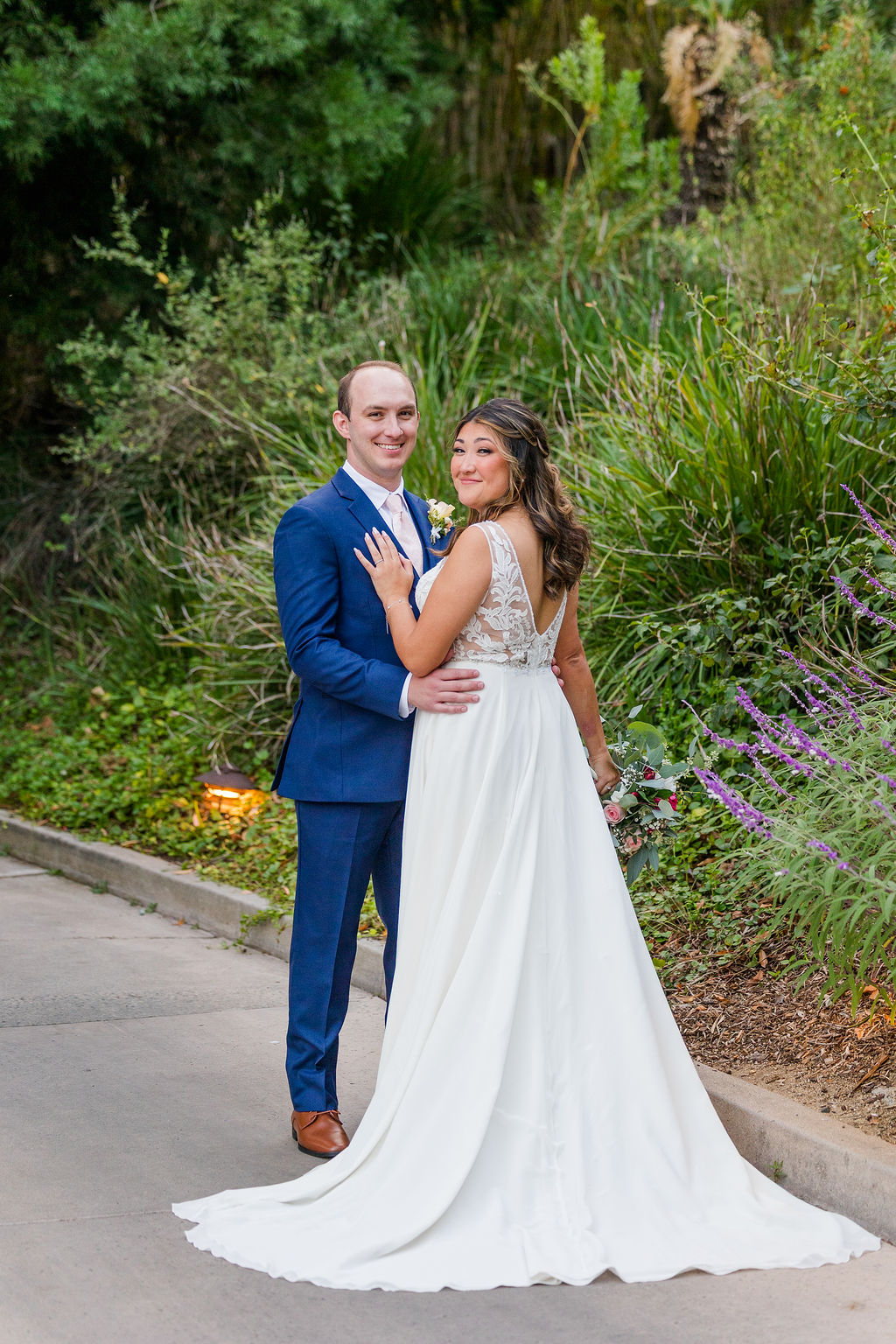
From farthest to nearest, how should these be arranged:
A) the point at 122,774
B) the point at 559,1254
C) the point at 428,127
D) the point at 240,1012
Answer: the point at 428,127
the point at 122,774
the point at 240,1012
the point at 559,1254

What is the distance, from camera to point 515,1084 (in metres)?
3.66

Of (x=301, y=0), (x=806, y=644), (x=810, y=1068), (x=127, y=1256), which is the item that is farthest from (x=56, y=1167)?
(x=301, y=0)

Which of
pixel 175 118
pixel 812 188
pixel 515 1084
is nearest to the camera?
pixel 515 1084

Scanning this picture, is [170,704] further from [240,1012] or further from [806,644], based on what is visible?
[806,644]

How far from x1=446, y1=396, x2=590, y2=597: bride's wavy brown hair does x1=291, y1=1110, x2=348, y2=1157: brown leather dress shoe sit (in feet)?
5.89

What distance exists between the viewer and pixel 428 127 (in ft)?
50.4

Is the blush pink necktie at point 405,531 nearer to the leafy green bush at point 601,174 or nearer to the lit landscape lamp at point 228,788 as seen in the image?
the lit landscape lamp at point 228,788

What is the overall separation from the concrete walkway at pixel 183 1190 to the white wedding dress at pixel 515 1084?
0.08 m

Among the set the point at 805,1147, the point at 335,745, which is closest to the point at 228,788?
the point at 335,745

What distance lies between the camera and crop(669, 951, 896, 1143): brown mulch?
4.18 m

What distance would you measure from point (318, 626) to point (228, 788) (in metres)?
4.12

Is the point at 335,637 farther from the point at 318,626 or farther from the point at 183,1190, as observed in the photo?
the point at 183,1190

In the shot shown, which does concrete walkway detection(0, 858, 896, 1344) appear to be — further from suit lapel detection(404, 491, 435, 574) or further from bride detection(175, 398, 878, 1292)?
suit lapel detection(404, 491, 435, 574)

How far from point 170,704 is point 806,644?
506 cm
